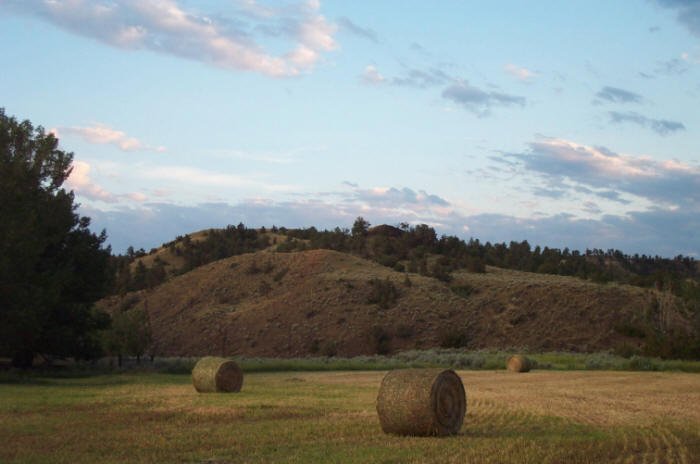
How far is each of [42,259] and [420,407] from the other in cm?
2774

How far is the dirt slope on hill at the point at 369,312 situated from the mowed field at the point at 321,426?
105 feet

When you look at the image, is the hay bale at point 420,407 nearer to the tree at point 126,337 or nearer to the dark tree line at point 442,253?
the tree at point 126,337

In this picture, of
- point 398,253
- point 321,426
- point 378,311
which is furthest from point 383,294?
point 321,426

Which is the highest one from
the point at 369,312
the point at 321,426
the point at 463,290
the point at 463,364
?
the point at 463,290

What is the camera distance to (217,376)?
25859 mm

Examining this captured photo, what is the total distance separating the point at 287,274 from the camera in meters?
73.4

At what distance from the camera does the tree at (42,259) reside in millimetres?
32312

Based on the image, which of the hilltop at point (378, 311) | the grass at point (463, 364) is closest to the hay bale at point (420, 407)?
the grass at point (463, 364)

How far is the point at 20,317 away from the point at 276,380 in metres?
10.2

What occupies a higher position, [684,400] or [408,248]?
[408,248]

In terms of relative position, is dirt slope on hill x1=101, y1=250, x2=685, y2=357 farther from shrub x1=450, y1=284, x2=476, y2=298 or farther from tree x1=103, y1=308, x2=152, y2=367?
tree x1=103, y1=308, x2=152, y2=367

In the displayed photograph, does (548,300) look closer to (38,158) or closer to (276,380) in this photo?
(276,380)

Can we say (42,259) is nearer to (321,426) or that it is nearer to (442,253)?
(321,426)

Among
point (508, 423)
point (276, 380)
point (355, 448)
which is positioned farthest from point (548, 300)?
point (355, 448)
